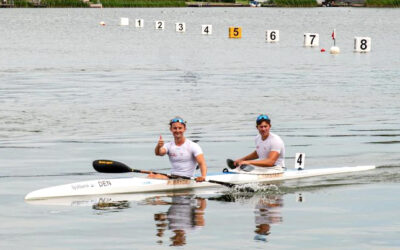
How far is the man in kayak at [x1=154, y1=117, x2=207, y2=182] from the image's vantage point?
21.6 metres

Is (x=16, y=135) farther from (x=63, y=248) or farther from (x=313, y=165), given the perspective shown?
(x=63, y=248)

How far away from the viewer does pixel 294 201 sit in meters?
21.6

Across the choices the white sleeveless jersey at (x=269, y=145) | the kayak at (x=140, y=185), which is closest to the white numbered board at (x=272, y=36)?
the kayak at (x=140, y=185)

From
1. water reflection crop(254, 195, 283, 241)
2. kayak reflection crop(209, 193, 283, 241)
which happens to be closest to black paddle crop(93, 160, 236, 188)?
kayak reflection crop(209, 193, 283, 241)

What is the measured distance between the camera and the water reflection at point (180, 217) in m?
17.8

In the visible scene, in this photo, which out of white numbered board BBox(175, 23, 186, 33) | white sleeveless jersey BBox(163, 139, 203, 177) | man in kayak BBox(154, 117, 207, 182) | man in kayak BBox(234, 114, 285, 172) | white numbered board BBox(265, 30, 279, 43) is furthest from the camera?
white numbered board BBox(175, 23, 186, 33)

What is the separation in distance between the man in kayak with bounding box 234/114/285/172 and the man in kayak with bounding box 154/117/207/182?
1.66m

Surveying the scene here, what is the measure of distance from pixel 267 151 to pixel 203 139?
8397 mm

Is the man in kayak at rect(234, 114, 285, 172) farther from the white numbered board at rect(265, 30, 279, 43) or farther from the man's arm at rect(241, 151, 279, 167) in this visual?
the white numbered board at rect(265, 30, 279, 43)

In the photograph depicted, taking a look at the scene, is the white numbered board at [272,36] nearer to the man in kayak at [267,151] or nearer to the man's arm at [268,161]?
the man in kayak at [267,151]

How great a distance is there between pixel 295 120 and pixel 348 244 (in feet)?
65.2

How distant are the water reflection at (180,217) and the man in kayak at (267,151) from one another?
86.8 inches

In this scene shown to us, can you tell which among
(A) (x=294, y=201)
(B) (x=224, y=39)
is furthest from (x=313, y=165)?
(B) (x=224, y=39)

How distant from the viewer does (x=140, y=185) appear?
22.3 meters
